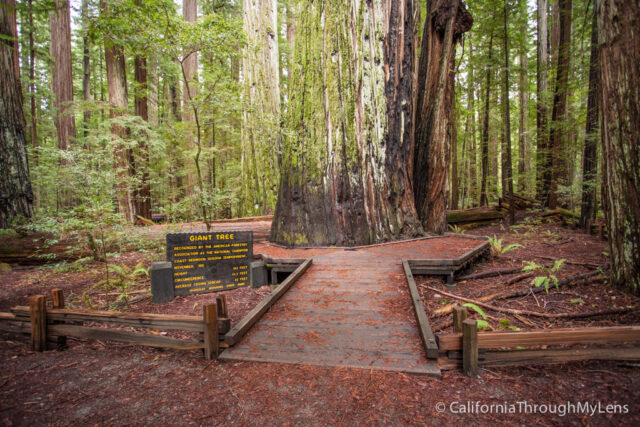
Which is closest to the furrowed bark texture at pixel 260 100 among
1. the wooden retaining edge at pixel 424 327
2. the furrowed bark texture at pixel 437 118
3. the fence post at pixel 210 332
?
the furrowed bark texture at pixel 437 118

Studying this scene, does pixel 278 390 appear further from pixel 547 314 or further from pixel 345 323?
pixel 547 314

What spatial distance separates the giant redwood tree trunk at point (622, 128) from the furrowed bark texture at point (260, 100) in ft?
23.8

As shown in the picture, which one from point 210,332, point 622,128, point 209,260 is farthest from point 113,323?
point 622,128

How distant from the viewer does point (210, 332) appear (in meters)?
2.61

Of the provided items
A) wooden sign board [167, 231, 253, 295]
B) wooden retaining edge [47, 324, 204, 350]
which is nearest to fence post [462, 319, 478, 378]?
wooden retaining edge [47, 324, 204, 350]

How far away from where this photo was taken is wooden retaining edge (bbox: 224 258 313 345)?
2.76 m

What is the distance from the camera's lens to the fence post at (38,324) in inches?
113

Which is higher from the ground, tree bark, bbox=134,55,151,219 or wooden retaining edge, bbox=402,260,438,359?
tree bark, bbox=134,55,151,219

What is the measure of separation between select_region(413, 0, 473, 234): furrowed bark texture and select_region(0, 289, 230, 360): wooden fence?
6.18 m

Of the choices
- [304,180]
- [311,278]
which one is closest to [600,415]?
[311,278]

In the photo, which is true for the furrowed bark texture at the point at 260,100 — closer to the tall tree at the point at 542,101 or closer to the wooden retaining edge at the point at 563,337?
the wooden retaining edge at the point at 563,337

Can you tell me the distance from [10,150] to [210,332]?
7577 millimetres

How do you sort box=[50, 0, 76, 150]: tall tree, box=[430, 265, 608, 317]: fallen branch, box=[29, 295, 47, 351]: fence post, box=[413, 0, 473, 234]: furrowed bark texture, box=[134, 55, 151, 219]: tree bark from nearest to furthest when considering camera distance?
box=[29, 295, 47, 351]: fence post < box=[430, 265, 608, 317]: fallen branch < box=[413, 0, 473, 234]: furrowed bark texture < box=[134, 55, 151, 219]: tree bark < box=[50, 0, 76, 150]: tall tree

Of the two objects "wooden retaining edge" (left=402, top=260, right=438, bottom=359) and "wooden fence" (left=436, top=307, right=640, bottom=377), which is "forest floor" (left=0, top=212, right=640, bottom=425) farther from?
"wooden retaining edge" (left=402, top=260, right=438, bottom=359)
